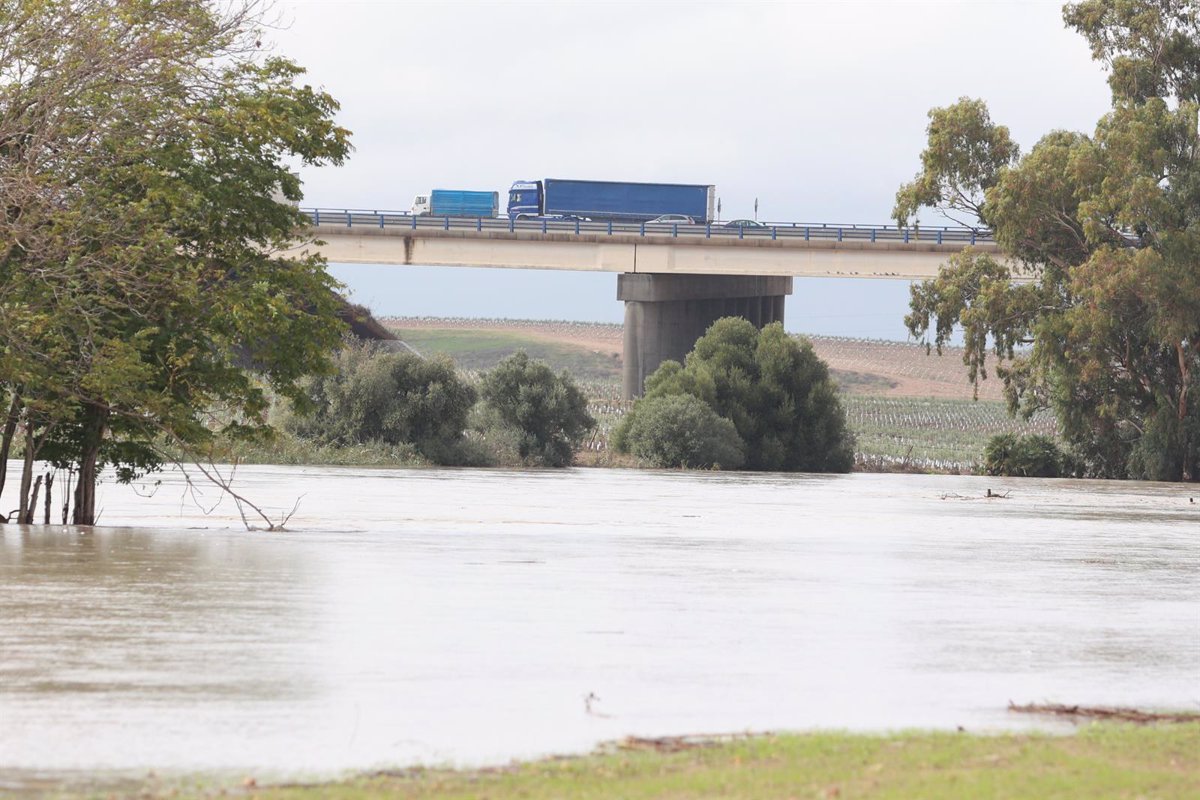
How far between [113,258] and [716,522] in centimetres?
1321

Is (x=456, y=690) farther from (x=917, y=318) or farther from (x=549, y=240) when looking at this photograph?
(x=549, y=240)

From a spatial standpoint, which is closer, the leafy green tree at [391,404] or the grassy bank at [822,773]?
the grassy bank at [822,773]

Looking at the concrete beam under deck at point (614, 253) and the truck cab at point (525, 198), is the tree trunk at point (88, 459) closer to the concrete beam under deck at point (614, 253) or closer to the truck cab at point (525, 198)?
the concrete beam under deck at point (614, 253)

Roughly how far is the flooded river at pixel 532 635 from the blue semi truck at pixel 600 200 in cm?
5145

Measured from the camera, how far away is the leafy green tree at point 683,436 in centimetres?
6200

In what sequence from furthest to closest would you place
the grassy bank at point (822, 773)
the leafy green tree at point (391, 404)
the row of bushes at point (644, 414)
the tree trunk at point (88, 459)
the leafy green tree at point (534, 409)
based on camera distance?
the leafy green tree at point (534, 409)
the row of bushes at point (644, 414)
the leafy green tree at point (391, 404)
the tree trunk at point (88, 459)
the grassy bank at point (822, 773)

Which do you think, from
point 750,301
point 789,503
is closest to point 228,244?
point 789,503

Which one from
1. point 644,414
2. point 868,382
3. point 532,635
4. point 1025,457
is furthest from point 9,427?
point 868,382

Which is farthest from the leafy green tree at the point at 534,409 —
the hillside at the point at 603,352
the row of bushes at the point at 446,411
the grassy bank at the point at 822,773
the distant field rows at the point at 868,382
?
the hillside at the point at 603,352

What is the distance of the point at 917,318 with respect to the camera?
5916 centimetres

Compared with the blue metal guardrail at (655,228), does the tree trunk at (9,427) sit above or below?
below

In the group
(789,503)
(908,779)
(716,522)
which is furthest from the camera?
(789,503)

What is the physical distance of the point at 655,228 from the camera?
252ft

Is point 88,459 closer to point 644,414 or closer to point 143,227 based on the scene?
point 143,227
